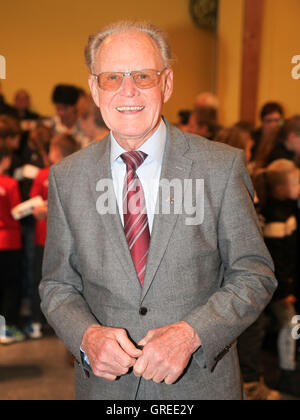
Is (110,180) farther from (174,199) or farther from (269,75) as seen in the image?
(269,75)

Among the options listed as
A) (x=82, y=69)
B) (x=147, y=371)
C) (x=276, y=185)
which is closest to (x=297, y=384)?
(x=276, y=185)

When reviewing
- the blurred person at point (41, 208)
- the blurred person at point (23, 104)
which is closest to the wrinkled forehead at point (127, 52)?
the blurred person at point (41, 208)

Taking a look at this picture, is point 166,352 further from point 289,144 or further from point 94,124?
point 289,144

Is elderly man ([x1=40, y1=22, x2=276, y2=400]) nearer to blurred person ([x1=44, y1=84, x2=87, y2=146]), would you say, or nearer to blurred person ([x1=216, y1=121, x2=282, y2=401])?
blurred person ([x1=216, y1=121, x2=282, y2=401])

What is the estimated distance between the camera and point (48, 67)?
6438 mm

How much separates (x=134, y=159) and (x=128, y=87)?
193 mm

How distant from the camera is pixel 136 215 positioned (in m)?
1.36

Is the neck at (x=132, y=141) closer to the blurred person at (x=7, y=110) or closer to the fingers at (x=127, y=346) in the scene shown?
the fingers at (x=127, y=346)

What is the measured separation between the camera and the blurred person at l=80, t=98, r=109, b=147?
3287mm

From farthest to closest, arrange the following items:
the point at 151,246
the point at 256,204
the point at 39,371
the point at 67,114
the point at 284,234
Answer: the point at 67,114, the point at 39,371, the point at 284,234, the point at 256,204, the point at 151,246

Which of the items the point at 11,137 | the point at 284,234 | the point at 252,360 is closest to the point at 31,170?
the point at 11,137

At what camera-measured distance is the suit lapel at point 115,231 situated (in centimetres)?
132

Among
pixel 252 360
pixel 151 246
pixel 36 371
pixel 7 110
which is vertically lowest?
pixel 36 371

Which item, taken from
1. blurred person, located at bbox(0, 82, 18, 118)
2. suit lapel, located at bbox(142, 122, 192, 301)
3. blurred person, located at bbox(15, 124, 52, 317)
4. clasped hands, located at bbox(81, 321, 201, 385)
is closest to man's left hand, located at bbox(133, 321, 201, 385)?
clasped hands, located at bbox(81, 321, 201, 385)
